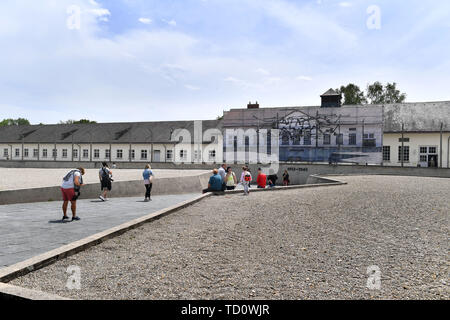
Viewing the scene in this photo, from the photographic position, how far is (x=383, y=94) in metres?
68.0

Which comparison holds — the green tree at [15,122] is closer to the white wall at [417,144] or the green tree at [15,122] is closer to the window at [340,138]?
the window at [340,138]

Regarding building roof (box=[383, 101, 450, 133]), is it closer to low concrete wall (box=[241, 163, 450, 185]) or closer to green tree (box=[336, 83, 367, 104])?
low concrete wall (box=[241, 163, 450, 185])

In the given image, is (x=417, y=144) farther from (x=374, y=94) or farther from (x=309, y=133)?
(x=374, y=94)

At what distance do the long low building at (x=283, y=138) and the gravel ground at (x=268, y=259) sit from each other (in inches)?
1160

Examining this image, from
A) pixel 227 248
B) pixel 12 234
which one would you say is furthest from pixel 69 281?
pixel 12 234

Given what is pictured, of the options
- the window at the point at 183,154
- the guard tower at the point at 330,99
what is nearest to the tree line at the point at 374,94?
the guard tower at the point at 330,99

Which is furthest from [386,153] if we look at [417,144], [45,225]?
[45,225]

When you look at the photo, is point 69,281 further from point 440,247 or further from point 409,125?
point 409,125

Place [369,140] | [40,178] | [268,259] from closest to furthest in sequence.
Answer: [268,259] → [40,178] → [369,140]

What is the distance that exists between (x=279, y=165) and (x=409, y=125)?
19.8 metres

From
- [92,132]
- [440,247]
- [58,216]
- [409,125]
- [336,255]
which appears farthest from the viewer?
[92,132]

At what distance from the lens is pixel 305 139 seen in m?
45.4

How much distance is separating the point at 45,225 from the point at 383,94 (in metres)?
70.2

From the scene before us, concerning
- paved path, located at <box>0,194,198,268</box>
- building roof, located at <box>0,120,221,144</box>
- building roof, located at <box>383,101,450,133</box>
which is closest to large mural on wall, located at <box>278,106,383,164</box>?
building roof, located at <box>383,101,450,133</box>
